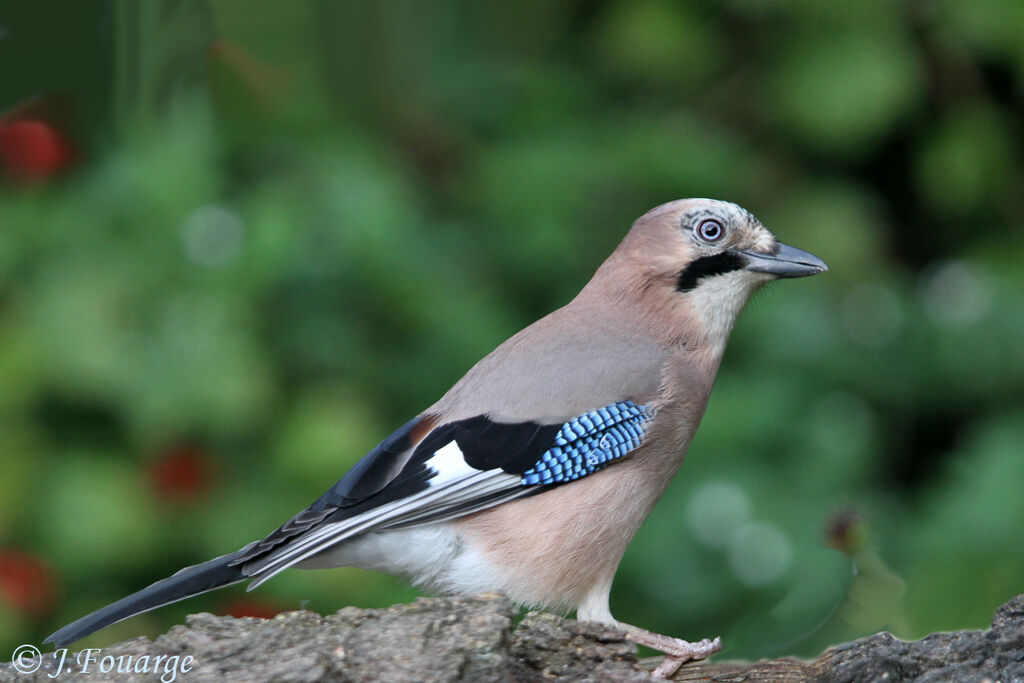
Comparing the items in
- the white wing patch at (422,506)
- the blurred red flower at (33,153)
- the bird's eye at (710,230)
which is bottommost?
the white wing patch at (422,506)

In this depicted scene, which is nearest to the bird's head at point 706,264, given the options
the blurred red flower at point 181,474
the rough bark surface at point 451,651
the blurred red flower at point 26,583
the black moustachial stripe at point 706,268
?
the black moustachial stripe at point 706,268

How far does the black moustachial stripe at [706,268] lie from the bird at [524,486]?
64mm

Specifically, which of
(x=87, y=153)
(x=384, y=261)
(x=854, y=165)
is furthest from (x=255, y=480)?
(x=854, y=165)

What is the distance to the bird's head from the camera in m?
3.19

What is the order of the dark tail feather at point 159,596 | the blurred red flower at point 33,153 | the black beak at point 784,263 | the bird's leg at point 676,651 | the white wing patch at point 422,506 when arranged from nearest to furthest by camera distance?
the dark tail feather at point 159,596, the white wing patch at point 422,506, the bird's leg at point 676,651, the black beak at point 784,263, the blurred red flower at point 33,153

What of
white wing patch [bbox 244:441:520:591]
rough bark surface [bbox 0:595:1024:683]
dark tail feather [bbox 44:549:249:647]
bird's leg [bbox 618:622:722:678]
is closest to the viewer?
rough bark surface [bbox 0:595:1024:683]

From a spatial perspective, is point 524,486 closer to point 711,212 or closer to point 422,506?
point 422,506

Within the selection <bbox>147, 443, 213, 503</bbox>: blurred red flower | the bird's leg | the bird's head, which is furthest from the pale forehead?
<bbox>147, 443, 213, 503</bbox>: blurred red flower

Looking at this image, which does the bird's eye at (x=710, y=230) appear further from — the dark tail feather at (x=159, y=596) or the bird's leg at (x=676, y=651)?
the dark tail feather at (x=159, y=596)

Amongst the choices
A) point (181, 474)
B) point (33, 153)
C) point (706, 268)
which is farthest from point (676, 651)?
point (33, 153)

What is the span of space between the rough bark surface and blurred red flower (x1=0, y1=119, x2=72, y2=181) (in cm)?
207

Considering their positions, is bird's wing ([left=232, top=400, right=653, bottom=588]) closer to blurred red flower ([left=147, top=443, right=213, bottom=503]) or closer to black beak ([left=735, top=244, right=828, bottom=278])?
black beak ([left=735, top=244, right=828, bottom=278])

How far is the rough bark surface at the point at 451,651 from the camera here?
2.20m

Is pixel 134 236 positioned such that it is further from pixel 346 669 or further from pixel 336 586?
pixel 346 669
